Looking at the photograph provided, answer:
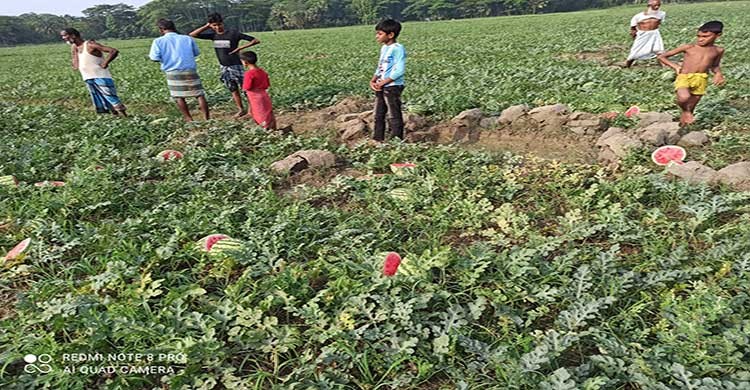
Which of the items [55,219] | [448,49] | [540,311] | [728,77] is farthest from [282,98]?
[448,49]

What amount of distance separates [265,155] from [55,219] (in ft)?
7.13

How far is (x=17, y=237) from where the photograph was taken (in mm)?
3406

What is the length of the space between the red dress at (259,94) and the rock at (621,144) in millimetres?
4437

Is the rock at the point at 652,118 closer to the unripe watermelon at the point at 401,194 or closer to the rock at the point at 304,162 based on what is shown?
the unripe watermelon at the point at 401,194

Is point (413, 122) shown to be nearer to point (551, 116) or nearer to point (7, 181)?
point (551, 116)

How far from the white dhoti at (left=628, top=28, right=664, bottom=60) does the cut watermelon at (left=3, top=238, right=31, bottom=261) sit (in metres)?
10.5

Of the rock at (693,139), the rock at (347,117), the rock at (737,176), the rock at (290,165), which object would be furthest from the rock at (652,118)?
the rock at (290,165)

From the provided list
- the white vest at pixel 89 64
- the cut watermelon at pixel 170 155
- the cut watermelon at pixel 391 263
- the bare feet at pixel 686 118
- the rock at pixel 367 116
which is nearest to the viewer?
the cut watermelon at pixel 391 263

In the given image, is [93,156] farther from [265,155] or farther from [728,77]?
[728,77]

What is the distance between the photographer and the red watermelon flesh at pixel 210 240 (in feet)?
10.3

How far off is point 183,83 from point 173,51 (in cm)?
48

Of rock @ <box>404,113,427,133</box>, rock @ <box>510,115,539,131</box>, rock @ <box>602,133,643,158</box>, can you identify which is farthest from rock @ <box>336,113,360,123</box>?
rock @ <box>602,133,643,158</box>

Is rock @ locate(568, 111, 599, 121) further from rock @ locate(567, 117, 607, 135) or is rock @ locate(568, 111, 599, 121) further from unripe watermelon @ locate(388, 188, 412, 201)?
unripe watermelon @ locate(388, 188, 412, 201)

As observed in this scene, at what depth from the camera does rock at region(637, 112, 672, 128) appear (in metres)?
5.46
